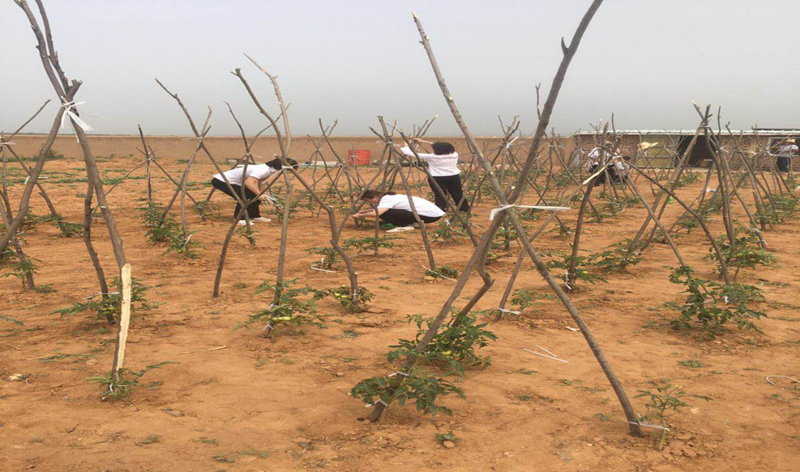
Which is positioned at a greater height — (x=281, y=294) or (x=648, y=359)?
(x=281, y=294)

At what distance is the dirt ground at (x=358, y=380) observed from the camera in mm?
2131

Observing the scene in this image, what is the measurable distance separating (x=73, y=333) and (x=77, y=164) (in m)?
13.8

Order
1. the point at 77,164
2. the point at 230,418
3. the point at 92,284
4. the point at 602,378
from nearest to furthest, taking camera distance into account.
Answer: the point at 230,418
the point at 602,378
the point at 92,284
the point at 77,164

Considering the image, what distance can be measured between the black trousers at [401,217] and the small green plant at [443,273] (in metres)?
2.00

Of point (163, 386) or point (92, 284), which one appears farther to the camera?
point (92, 284)

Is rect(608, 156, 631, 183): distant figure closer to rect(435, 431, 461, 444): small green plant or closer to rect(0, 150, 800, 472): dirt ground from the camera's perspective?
rect(0, 150, 800, 472): dirt ground

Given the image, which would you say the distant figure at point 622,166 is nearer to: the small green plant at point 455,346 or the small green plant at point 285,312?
the small green plant at point 455,346

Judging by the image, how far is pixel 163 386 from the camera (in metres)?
2.68

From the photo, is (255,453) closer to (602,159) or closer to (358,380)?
(358,380)

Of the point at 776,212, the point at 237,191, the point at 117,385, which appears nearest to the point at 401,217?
the point at 237,191

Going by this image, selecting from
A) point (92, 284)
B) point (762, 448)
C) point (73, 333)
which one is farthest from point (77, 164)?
point (762, 448)

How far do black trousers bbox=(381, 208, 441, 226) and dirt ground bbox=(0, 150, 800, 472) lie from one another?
2.13 m

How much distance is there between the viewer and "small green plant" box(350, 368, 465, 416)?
2279 millimetres

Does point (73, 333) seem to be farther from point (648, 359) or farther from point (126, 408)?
point (648, 359)
